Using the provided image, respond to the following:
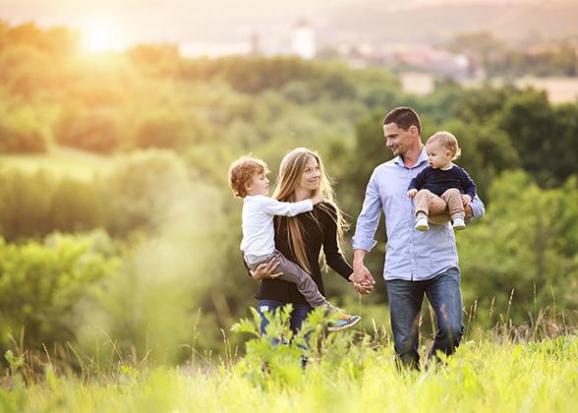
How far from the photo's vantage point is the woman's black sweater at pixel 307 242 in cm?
594

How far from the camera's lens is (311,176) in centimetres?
603

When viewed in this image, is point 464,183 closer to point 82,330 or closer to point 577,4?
point 82,330

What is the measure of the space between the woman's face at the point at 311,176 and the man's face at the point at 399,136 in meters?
0.46

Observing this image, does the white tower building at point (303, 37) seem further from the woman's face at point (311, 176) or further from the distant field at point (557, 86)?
the woman's face at point (311, 176)

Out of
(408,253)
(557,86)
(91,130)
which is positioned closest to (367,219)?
(408,253)

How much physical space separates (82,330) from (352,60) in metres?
82.1

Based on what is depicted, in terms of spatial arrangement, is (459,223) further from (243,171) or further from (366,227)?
(243,171)

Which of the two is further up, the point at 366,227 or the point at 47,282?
the point at 366,227

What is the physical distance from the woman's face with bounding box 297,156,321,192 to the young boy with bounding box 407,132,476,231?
0.55 m

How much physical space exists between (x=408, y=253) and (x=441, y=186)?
44cm

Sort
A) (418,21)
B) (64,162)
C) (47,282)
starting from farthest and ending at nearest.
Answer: (418,21) < (64,162) < (47,282)

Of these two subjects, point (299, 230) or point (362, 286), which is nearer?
point (299, 230)

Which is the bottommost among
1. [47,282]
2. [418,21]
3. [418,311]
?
[47,282]

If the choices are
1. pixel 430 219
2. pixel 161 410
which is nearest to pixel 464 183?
pixel 430 219
